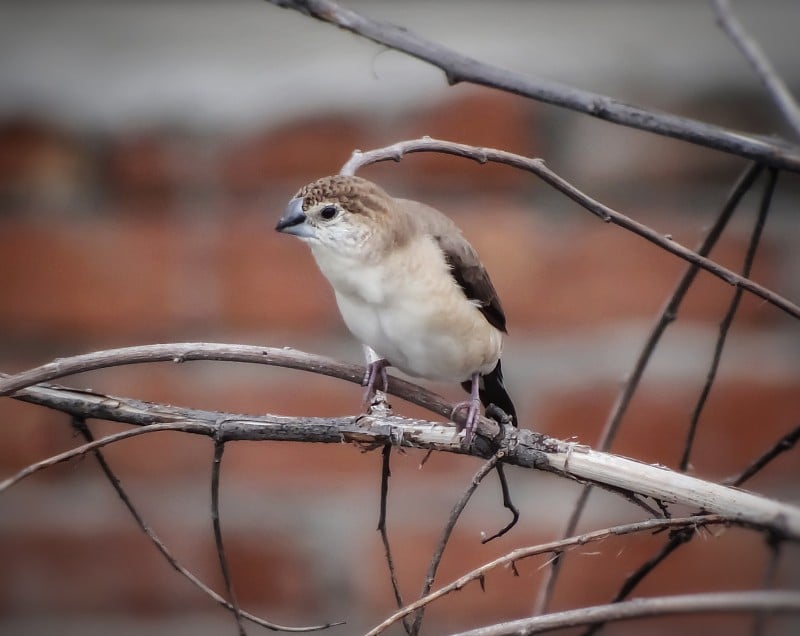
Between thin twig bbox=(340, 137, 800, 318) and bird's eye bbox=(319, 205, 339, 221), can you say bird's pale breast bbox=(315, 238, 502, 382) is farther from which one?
thin twig bbox=(340, 137, 800, 318)

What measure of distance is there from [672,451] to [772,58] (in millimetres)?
351

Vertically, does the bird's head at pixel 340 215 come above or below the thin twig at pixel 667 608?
above

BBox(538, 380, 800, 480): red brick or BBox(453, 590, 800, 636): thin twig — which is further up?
BBox(538, 380, 800, 480): red brick

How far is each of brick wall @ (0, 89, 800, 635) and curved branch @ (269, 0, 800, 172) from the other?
536 mm

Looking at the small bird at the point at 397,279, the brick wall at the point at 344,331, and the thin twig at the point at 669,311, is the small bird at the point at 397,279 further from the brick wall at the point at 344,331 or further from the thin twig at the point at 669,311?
the brick wall at the point at 344,331

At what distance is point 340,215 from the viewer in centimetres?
62

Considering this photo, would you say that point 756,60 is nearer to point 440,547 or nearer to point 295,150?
point 440,547

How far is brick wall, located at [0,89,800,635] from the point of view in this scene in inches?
35.6

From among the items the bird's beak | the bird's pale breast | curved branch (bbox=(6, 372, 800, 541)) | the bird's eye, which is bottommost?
curved branch (bbox=(6, 372, 800, 541))

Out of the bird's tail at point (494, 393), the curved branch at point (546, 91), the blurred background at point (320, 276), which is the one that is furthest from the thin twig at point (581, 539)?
the blurred background at point (320, 276)

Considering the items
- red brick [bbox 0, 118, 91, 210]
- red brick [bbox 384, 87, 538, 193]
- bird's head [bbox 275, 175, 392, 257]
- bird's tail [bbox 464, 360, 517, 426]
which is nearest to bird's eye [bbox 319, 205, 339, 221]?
bird's head [bbox 275, 175, 392, 257]

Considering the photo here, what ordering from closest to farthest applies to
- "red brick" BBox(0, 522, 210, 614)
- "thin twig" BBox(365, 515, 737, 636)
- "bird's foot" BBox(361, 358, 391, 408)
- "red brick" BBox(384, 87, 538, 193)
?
"thin twig" BBox(365, 515, 737, 636), "bird's foot" BBox(361, 358, 391, 408), "red brick" BBox(384, 87, 538, 193), "red brick" BBox(0, 522, 210, 614)

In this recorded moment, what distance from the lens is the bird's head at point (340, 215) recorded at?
61cm

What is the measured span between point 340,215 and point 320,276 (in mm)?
310
